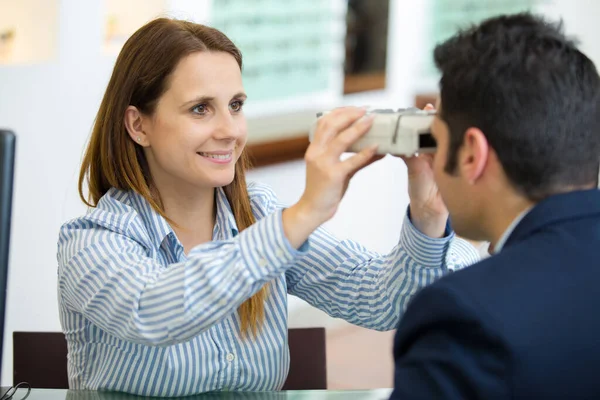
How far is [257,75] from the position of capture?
4.55 meters

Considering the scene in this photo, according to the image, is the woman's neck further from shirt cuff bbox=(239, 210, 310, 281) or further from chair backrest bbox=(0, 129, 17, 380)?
chair backrest bbox=(0, 129, 17, 380)

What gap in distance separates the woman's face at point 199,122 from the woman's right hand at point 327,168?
0.44 metres

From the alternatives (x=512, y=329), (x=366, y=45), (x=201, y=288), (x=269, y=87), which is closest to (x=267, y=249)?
(x=201, y=288)

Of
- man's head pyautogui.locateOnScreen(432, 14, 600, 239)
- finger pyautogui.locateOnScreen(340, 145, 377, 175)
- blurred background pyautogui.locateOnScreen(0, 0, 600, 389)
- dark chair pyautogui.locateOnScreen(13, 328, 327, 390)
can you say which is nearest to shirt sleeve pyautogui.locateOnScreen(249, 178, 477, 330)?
dark chair pyautogui.locateOnScreen(13, 328, 327, 390)

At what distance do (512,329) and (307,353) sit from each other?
1097 mm

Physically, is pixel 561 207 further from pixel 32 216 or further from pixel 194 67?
pixel 32 216

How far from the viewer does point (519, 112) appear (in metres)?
1.29

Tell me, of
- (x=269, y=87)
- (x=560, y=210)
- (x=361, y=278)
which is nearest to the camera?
(x=560, y=210)

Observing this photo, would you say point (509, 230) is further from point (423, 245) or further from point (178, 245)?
point (178, 245)

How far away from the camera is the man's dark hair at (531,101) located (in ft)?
4.22

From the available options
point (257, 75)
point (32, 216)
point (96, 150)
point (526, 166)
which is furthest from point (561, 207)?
point (257, 75)

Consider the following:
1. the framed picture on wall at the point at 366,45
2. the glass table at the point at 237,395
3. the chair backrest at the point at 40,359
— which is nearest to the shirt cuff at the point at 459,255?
the glass table at the point at 237,395

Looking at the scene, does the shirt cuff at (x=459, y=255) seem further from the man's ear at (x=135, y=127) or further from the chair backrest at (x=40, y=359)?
the chair backrest at (x=40, y=359)

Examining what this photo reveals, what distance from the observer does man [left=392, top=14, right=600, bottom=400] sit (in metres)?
1.14
